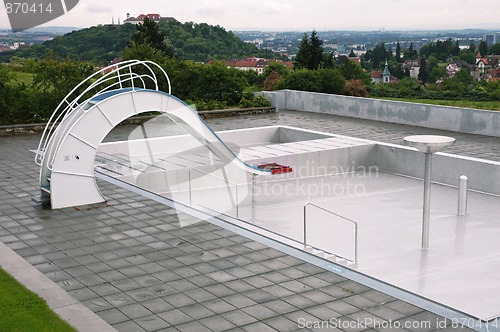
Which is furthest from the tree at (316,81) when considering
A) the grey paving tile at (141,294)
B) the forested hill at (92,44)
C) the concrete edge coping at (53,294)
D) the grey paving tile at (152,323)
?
the grey paving tile at (152,323)

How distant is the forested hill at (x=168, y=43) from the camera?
38.9 meters

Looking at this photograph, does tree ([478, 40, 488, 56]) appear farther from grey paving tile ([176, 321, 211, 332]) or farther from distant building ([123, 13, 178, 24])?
grey paving tile ([176, 321, 211, 332])

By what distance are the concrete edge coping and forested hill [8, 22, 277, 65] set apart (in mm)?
25965

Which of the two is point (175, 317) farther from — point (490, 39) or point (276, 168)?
point (490, 39)

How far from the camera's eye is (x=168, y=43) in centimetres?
5303

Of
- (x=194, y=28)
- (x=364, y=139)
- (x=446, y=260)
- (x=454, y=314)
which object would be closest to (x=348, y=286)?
(x=454, y=314)

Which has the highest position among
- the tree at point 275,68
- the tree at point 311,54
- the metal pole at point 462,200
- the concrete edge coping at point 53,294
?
the tree at point 311,54

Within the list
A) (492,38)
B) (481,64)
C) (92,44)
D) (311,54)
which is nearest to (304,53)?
(311,54)

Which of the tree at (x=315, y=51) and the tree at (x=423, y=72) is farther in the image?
the tree at (x=423, y=72)

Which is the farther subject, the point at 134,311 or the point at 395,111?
the point at 395,111

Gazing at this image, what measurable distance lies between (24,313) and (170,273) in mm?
2295

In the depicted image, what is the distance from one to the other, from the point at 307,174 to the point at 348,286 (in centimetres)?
1000

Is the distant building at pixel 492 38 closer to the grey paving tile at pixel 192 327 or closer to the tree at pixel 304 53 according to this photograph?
the tree at pixel 304 53

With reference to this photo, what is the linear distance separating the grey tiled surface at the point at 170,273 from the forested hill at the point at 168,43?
77.6ft
